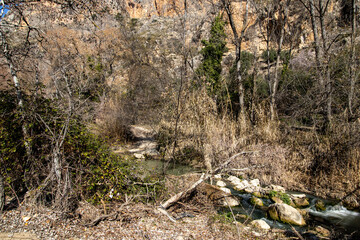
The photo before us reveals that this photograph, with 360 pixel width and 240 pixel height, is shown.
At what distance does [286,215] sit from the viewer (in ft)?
15.2

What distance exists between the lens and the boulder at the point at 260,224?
430 cm

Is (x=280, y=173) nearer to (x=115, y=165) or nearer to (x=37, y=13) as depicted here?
(x=115, y=165)

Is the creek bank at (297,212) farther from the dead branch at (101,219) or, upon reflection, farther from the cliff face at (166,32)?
the cliff face at (166,32)

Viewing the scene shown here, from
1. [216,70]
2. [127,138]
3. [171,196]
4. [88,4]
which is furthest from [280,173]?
[216,70]

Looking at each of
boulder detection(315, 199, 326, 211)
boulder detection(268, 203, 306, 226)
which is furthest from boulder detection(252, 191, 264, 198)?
boulder detection(315, 199, 326, 211)

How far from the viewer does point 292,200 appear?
18.6ft

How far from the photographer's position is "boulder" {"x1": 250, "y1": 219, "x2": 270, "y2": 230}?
4305mm

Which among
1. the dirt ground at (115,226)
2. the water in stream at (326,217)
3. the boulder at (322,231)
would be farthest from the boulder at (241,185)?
the dirt ground at (115,226)

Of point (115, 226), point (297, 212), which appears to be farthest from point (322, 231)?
point (115, 226)

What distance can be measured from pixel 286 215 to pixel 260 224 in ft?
2.25

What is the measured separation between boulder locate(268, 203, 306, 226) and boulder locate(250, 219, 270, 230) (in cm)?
Answer: 46

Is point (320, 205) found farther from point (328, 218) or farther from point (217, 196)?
point (217, 196)

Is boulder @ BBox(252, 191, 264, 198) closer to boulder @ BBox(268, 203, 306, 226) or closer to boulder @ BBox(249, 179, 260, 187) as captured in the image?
boulder @ BBox(249, 179, 260, 187)

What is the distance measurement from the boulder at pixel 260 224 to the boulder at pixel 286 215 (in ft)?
1.50
